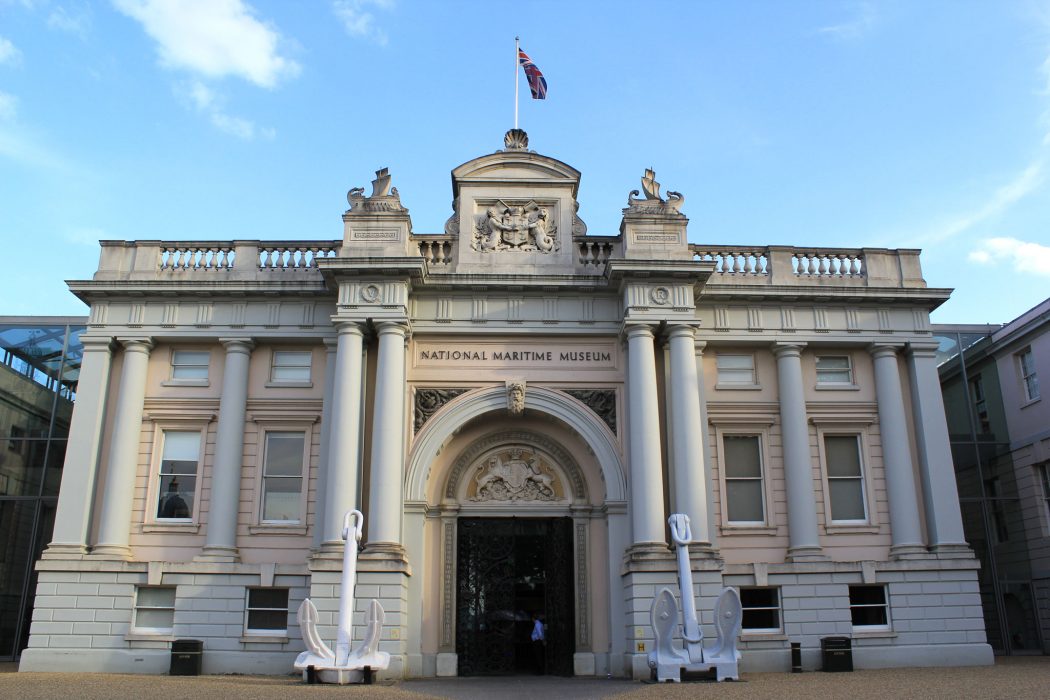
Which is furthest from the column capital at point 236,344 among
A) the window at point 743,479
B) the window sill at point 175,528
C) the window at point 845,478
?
the window at point 845,478

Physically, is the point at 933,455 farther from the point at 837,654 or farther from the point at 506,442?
the point at 506,442

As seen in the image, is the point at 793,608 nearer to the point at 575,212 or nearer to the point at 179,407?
the point at 575,212

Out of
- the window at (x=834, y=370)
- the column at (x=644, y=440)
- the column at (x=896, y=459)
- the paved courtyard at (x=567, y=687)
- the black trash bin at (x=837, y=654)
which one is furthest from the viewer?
the window at (x=834, y=370)

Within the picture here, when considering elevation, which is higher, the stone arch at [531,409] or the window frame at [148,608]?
the stone arch at [531,409]

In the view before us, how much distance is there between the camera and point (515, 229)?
2205 centimetres

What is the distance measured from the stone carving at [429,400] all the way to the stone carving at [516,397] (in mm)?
1026

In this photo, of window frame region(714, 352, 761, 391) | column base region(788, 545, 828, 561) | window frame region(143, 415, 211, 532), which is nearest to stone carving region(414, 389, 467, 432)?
window frame region(143, 415, 211, 532)

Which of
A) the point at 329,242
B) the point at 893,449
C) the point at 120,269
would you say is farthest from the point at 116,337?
the point at 893,449

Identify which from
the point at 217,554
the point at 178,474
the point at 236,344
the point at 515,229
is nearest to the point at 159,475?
the point at 178,474

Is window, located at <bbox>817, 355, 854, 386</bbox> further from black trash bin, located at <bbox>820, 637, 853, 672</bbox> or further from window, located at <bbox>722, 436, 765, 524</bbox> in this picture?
black trash bin, located at <bbox>820, 637, 853, 672</bbox>

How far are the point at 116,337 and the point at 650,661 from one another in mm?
13648

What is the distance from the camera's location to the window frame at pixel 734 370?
2189 centimetres

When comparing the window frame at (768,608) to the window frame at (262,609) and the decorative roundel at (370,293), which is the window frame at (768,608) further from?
the decorative roundel at (370,293)

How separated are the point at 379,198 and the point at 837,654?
13.8 metres
